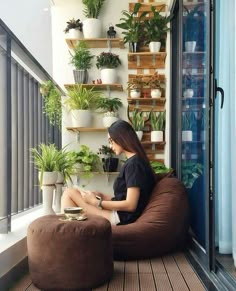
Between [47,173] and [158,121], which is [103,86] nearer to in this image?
[158,121]

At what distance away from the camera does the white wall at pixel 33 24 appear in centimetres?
358

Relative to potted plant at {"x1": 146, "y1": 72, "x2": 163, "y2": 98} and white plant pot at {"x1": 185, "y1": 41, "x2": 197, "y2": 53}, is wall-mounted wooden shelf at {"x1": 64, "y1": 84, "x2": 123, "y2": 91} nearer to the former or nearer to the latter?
potted plant at {"x1": 146, "y1": 72, "x2": 163, "y2": 98}

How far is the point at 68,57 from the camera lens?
4.58 metres

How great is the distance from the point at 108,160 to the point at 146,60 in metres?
1.25

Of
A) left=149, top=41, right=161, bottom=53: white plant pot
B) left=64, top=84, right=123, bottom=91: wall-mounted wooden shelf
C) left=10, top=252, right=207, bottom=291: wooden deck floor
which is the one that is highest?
left=149, top=41, right=161, bottom=53: white plant pot

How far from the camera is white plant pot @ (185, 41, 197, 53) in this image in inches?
119

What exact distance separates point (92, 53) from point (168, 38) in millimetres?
926

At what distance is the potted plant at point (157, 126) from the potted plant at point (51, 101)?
1.06m

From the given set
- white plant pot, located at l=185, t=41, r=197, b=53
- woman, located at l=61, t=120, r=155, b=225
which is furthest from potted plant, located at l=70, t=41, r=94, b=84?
woman, located at l=61, t=120, r=155, b=225

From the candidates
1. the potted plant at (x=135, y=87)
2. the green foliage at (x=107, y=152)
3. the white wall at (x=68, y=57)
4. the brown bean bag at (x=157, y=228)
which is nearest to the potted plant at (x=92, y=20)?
the white wall at (x=68, y=57)

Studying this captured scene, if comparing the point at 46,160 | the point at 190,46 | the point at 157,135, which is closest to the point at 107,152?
the point at 157,135

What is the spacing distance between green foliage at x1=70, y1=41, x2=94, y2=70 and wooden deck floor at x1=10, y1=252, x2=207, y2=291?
8.31 ft

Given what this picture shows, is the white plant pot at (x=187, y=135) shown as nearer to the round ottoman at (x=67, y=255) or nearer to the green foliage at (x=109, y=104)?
the green foliage at (x=109, y=104)

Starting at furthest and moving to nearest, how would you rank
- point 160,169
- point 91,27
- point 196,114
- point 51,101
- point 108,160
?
point 91,27 < point 108,160 < point 51,101 < point 160,169 < point 196,114
